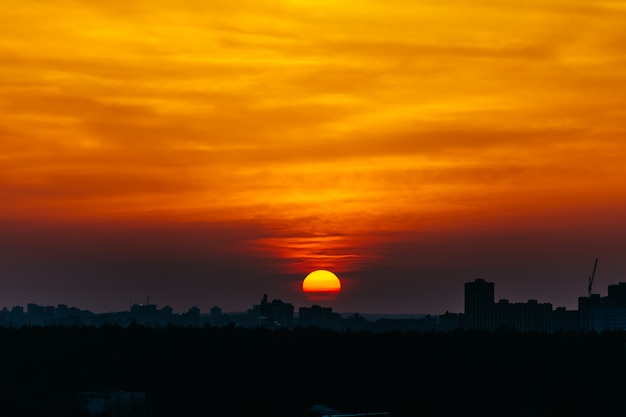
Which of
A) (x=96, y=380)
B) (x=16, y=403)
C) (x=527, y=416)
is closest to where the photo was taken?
(x=16, y=403)

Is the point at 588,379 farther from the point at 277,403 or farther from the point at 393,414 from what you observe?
the point at 277,403

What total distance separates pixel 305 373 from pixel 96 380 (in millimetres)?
31651

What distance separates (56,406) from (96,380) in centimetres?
4875

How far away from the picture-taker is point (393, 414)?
171 m

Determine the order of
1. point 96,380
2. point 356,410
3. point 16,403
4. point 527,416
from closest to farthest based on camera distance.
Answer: point 16,403 → point 527,416 → point 356,410 → point 96,380

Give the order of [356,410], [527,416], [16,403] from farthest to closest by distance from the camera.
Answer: [356,410] → [527,416] → [16,403]

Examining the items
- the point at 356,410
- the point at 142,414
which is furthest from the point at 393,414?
the point at 142,414

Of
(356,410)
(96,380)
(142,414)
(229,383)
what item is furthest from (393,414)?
(96,380)

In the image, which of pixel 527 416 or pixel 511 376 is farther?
pixel 511 376

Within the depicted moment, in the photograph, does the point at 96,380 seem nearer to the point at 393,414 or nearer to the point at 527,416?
the point at 393,414

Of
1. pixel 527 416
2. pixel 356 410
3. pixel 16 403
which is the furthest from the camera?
pixel 356 410

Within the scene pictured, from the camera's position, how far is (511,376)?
188875mm

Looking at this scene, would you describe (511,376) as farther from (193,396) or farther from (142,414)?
(142,414)

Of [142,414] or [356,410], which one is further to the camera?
[356,410]
